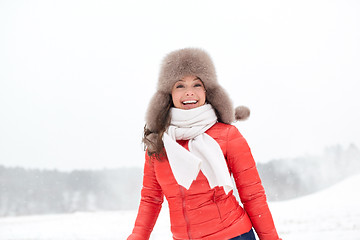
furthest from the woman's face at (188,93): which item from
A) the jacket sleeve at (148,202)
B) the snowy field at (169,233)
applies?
the snowy field at (169,233)

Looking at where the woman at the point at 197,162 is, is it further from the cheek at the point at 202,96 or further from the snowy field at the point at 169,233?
the snowy field at the point at 169,233

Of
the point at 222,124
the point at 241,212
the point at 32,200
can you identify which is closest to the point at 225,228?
the point at 241,212

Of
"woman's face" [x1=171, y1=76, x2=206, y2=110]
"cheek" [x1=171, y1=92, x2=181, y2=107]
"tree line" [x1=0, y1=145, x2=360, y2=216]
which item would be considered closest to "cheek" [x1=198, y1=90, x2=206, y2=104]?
"woman's face" [x1=171, y1=76, x2=206, y2=110]

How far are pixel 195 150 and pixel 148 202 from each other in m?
0.38

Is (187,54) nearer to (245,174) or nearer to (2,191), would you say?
(245,174)

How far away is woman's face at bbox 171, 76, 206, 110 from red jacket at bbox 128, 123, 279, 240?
0.16 meters

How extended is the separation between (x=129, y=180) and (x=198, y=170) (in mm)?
14908

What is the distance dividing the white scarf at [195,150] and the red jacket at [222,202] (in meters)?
0.04

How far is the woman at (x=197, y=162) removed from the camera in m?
1.37

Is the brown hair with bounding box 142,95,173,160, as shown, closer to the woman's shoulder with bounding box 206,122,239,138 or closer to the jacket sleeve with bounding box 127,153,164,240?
the jacket sleeve with bounding box 127,153,164,240

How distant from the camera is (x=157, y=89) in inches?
65.9

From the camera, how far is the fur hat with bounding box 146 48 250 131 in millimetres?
1582

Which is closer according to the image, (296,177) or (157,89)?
(157,89)

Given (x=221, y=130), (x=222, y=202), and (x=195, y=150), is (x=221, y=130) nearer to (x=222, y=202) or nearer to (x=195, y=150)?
(x=195, y=150)
